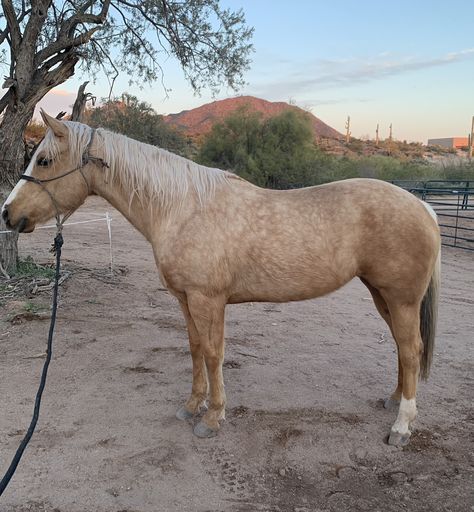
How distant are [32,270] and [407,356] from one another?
205 inches

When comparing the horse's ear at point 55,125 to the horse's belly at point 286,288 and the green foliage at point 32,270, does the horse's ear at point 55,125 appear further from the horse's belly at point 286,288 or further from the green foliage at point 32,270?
the green foliage at point 32,270

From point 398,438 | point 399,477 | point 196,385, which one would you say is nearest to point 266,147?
point 196,385

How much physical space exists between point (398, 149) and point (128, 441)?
6452cm

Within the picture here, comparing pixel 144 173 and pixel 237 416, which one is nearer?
pixel 144 173

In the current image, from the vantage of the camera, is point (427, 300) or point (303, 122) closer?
point (427, 300)

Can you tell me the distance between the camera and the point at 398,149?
60.7 meters

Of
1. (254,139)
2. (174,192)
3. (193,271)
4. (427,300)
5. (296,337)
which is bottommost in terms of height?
(296,337)

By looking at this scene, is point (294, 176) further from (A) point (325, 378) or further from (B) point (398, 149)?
(B) point (398, 149)

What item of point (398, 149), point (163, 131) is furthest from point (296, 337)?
point (398, 149)

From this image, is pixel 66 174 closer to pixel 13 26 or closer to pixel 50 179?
pixel 50 179

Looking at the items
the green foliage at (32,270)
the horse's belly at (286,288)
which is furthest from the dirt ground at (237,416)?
the horse's belly at (286,288)

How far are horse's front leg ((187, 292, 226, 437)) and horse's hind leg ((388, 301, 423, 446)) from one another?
1193 mm

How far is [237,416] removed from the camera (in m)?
3.20

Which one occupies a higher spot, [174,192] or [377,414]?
[174,192]
